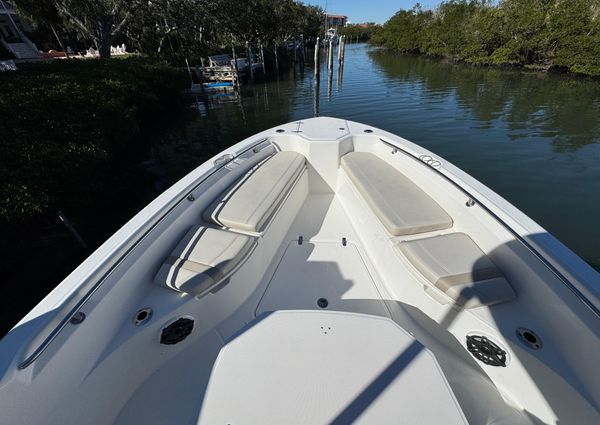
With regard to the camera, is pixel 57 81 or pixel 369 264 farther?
pixel 57 81

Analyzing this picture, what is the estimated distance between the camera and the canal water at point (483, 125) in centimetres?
501

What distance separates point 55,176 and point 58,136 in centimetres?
162

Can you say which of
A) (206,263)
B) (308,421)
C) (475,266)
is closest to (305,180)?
(206,263)

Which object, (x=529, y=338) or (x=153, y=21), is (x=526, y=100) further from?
(x=153, y=21)

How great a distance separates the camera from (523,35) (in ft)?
62.6

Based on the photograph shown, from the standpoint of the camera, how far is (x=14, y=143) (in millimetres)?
4301

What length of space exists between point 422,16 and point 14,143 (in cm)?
4616

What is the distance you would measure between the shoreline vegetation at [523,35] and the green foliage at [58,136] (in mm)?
24951

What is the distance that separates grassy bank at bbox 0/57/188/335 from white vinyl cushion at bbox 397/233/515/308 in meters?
4.76

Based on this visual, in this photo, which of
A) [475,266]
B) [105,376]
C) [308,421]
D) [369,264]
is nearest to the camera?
[308,421]

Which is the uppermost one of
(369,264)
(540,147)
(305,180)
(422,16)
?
(422,16)

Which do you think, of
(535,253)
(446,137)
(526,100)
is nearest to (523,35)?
(526,100)

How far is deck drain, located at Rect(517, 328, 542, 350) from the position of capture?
4.87 feet

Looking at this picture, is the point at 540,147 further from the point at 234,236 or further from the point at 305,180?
the point at 234,236
